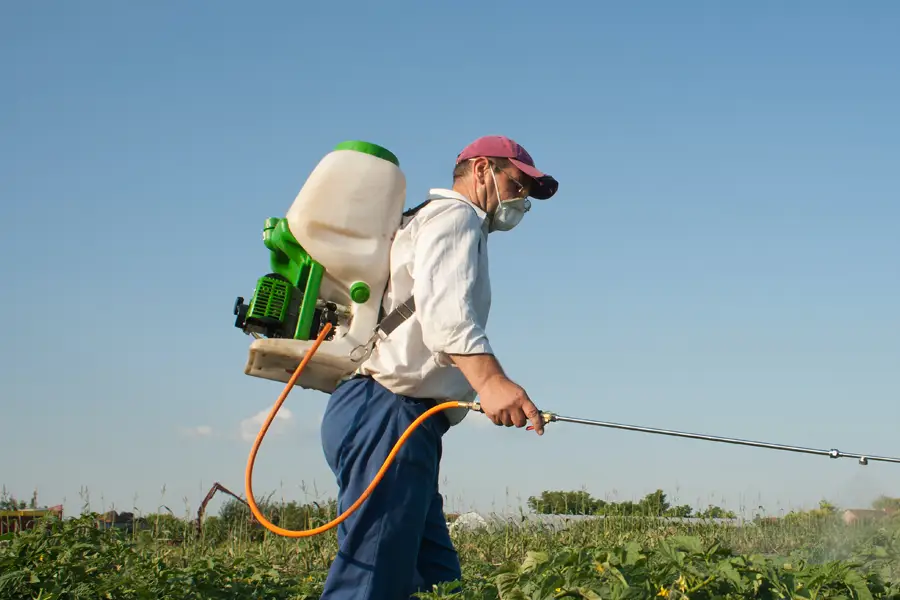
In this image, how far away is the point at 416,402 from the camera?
3.28 m

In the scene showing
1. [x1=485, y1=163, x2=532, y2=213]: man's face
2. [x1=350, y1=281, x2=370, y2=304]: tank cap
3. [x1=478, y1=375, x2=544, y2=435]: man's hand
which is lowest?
[x1=478, y1=375, x2=544, y2=435]: man's hand

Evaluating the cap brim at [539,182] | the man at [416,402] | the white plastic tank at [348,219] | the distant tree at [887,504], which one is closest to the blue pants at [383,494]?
the man at [416,402]

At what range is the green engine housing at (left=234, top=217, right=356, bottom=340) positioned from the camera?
135 inches

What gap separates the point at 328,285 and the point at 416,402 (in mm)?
555

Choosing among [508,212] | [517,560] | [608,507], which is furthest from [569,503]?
[508,212]

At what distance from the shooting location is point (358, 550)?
10.2ft

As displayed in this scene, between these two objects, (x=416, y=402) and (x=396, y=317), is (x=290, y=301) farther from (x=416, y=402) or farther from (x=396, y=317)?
(x=416, y=402)

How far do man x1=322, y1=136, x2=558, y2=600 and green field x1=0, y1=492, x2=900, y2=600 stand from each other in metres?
0.21

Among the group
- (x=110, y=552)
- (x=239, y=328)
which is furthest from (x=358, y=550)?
(x=110, y=552)

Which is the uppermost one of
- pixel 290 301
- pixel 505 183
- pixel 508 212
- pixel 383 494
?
pixel 505 183

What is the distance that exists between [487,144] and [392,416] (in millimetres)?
1134

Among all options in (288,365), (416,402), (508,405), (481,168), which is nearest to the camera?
(508,405)

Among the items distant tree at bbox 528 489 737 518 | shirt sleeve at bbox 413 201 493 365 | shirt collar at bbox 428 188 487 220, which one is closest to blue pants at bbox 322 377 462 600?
shirt sleeve at bbox 413 201 493 365

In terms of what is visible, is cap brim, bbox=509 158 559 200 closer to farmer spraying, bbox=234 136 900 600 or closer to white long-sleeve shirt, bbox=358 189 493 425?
farmer spraying, bbox=234 136 900 600
